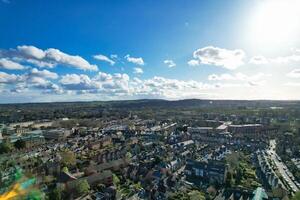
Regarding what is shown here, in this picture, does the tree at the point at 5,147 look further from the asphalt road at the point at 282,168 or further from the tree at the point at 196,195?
the asphalt road at the point at 282,168

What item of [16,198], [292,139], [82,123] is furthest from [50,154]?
[82,123]

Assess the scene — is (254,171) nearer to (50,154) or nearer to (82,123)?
(50,154)

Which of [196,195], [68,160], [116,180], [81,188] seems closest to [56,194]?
[81,188]

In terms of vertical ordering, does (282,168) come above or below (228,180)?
below

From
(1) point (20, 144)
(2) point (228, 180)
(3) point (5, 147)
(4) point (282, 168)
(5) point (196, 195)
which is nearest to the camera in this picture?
(5) point (196, 195)

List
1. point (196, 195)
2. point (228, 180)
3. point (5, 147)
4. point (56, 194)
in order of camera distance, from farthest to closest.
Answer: point (5, 147) < point (228, 180) < point (196, 195) < point (56, 194)

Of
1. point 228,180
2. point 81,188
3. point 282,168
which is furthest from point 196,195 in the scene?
point 282,168

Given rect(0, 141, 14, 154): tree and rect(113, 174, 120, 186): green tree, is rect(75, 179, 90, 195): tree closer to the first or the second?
rect(113, 174, 120, 186): green tree

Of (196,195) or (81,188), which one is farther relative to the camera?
(81,188)

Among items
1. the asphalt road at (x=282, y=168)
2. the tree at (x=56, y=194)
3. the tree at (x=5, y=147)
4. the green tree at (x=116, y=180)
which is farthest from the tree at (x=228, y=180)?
the tree at (x=5, y=147)

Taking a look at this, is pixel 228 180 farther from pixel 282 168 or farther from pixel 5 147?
pixel 5 147

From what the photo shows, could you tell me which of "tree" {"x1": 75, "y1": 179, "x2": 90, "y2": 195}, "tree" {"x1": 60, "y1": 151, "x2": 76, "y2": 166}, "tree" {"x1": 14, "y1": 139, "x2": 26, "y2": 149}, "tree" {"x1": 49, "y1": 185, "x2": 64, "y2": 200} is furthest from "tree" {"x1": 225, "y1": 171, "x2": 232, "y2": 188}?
"tree" {"x1": 14, "y1": 139, "x2": 26, "y2": 149}

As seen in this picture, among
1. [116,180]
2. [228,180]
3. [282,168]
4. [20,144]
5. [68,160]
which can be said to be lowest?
[282,168]
